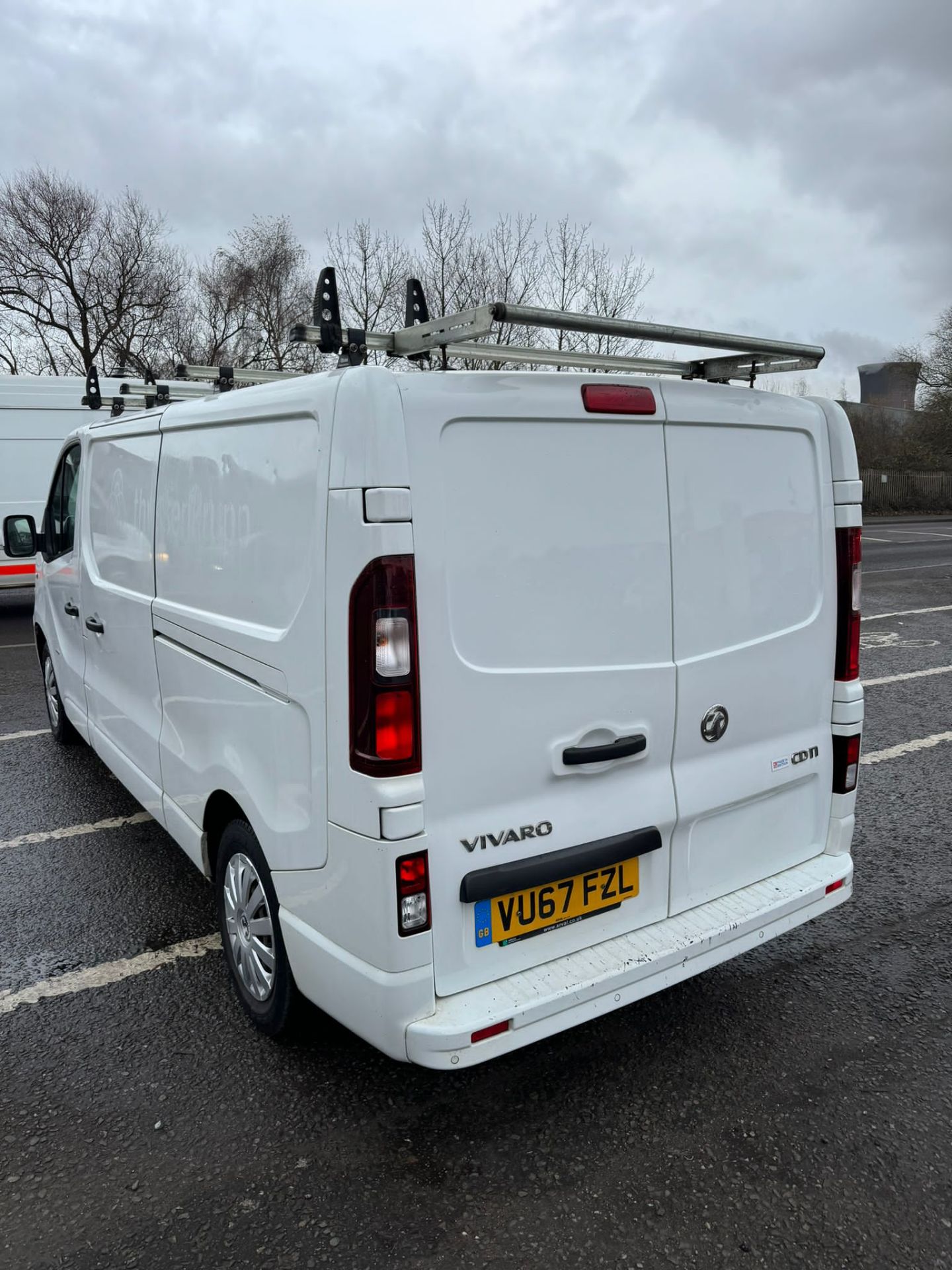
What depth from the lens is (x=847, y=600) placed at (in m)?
3.19

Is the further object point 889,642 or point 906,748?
point 889,642

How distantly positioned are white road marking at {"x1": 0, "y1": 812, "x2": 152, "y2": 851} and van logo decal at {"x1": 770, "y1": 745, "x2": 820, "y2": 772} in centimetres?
325

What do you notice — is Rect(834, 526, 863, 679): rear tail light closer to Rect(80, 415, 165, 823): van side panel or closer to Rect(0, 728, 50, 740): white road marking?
Rect(80, 415, 165, 823): van side panel

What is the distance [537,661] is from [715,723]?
2.38 feet

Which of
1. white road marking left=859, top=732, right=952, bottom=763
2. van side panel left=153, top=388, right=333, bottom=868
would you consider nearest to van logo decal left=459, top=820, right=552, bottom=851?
van side panel left=153, top=388, right=333, bottom=868

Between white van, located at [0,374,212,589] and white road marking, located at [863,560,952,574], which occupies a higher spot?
white van, located at [0,374,212,589]

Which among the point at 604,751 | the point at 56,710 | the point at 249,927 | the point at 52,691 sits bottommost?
the point at 249,927

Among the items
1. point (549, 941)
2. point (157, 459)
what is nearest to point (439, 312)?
point (157, 459)

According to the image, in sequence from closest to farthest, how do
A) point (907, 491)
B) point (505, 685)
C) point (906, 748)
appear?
point (505, 685)
point (906, 748)
point (907, 491)

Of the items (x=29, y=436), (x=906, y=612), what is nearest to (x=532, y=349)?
(x=906, y=612)

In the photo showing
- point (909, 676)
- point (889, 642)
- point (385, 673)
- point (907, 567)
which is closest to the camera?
point (385, 673)

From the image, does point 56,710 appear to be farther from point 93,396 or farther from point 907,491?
point 907,491

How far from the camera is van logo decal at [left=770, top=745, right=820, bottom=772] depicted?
3.04m

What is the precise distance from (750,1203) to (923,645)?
829 centimetres
